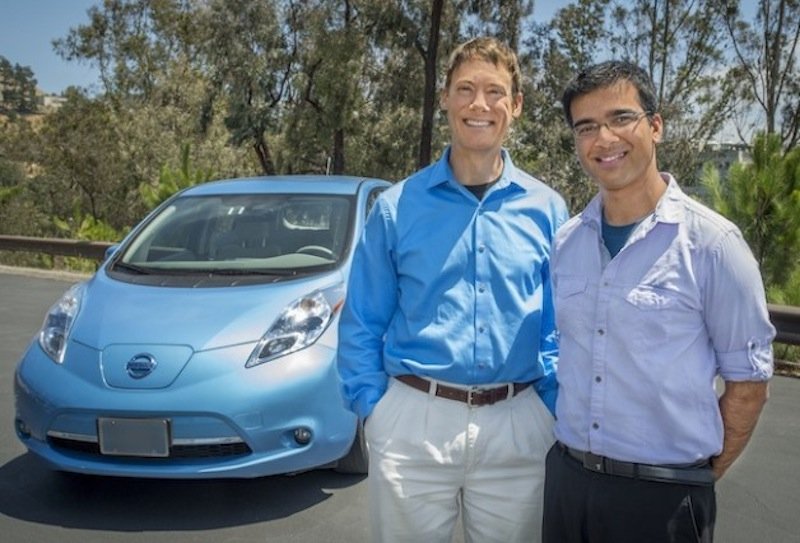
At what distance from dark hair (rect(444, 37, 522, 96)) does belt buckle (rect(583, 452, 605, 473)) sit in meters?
1.16

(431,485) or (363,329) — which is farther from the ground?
(363,329)

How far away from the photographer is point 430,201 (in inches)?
97.8

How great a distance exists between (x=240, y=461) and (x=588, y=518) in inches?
79.4

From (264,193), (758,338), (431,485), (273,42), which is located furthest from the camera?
(273,42)

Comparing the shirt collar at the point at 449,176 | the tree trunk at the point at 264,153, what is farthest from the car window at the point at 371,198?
the tree trunk at the point at 264,153

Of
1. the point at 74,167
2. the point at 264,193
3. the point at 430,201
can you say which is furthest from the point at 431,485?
the point at 74,167

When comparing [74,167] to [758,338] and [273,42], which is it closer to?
[273,42]

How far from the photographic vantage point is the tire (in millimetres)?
4103

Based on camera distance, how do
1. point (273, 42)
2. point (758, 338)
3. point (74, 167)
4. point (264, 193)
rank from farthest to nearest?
point (74, 167) < point (273, 42) < point (264, 193) < point (758, 338)

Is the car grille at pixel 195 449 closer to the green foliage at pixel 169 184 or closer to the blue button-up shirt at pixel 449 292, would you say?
the blue button-up shirt at pixel 449 292

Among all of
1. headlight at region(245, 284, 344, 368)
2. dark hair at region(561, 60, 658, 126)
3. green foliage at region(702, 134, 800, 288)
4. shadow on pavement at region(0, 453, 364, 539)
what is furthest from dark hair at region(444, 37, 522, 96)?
green foliage at region(702, 134, 800, 288)

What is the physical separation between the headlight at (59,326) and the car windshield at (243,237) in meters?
0.41

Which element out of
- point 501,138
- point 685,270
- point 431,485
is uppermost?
point 501,138

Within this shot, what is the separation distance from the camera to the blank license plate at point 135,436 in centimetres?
359
